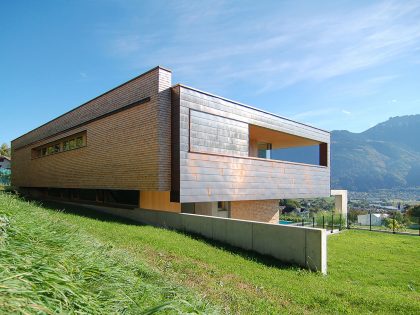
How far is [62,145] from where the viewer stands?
2164 centimetres

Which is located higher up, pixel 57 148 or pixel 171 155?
pixel 57 148

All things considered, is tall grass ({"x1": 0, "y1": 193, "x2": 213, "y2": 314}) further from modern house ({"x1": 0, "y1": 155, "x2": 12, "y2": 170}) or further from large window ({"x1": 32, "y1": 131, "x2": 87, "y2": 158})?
modern house ({"x1": 0, "y1": 155, "x2": 12, "y2": 170})

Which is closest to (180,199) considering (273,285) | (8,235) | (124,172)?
(124,172)

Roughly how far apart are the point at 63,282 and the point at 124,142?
40.4 ft

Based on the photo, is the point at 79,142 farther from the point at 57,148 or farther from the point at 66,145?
the point at 57,148

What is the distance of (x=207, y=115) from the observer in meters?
14.1

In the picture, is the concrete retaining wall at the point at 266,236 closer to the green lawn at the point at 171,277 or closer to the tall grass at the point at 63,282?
the green lawn at the point at 171,277

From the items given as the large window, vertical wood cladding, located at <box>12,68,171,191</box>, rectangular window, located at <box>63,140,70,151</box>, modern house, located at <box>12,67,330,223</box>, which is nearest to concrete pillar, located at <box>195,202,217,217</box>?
modern house, located at <box>12,67,330,223</box>

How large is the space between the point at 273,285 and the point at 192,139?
25.9 feet

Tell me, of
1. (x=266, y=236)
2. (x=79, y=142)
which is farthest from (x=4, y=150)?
(x=266, y=236)

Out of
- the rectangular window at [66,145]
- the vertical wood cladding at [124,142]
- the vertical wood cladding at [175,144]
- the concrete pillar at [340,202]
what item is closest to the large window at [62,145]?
the rectangular window at [66,145]

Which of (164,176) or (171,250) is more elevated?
(164,176)

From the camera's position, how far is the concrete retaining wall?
28.2ft

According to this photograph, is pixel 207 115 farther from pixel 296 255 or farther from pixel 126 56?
pixel 296 255
